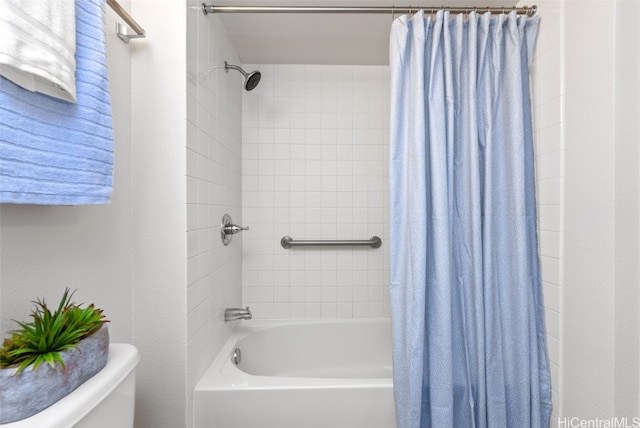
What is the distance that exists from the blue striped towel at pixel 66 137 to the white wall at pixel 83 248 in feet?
0.44

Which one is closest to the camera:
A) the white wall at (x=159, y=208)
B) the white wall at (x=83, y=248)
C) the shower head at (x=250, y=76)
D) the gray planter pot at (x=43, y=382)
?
the gray planter pot at (x=43, y=382)

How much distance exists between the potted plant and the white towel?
1.50ft

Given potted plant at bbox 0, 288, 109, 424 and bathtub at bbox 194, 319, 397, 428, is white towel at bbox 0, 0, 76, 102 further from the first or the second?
bathtub at bbox 194, 319, 397, 428

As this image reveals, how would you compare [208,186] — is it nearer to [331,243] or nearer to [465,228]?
[331,243]

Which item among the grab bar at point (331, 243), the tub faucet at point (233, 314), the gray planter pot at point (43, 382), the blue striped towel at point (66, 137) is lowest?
the tub faucet at point (233, 314)

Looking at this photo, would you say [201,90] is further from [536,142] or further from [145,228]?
[536,142]

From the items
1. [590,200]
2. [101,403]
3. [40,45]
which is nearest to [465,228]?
[590,200]

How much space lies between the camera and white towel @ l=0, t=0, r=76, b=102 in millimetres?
528

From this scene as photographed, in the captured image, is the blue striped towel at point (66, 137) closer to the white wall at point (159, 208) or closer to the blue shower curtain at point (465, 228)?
the white wall at point (159, 208)

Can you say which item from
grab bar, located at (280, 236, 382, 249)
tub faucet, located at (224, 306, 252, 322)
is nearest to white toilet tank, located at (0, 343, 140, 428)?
tub faucet, located at (224, 306, 252, 322)

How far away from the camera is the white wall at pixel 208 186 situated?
1.10 meters

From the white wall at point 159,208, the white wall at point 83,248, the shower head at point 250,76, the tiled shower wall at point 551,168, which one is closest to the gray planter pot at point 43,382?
the white wall at point 83,248

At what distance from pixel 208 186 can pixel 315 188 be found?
2.71ft

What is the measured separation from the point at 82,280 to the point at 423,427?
124cm
